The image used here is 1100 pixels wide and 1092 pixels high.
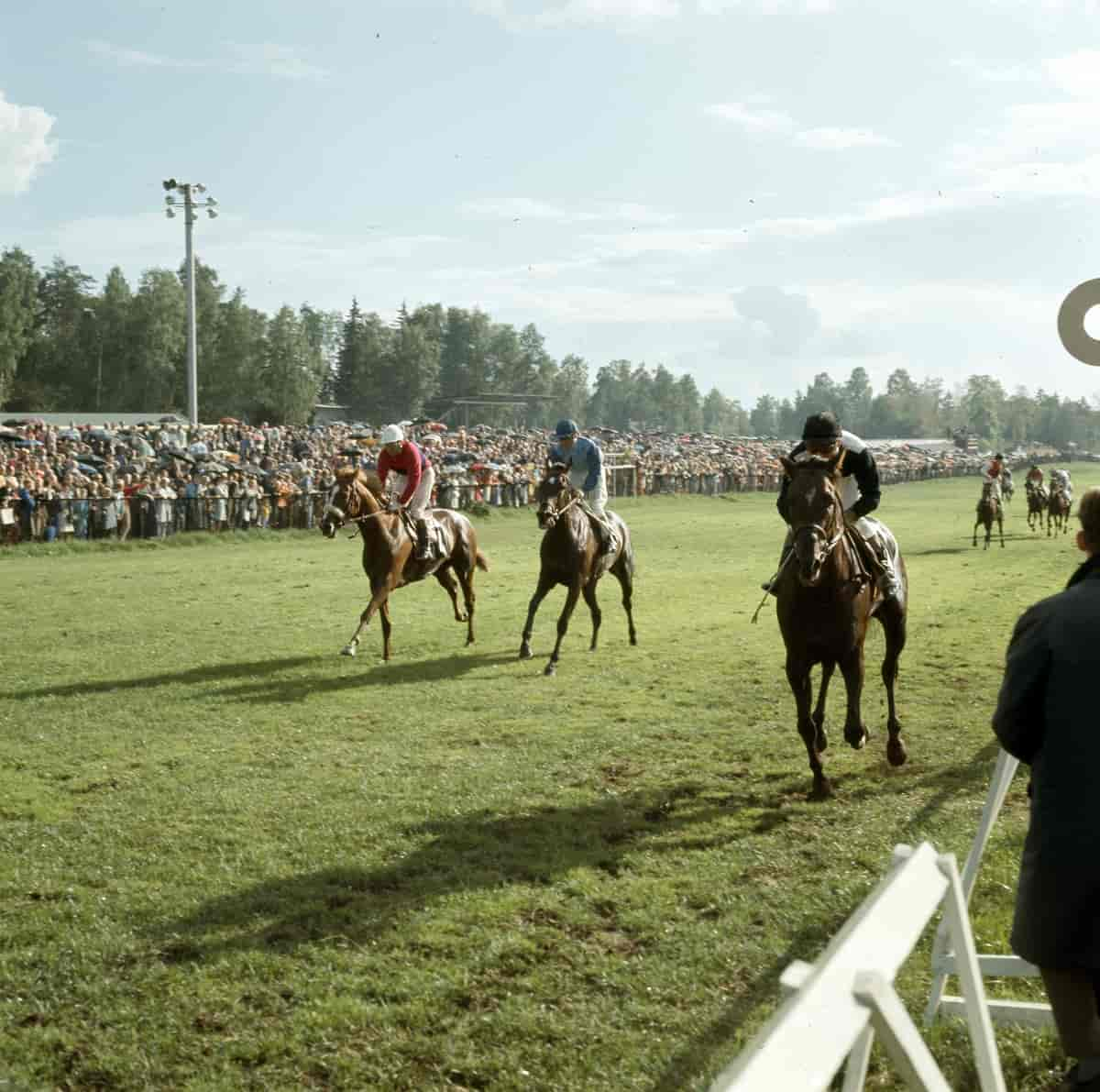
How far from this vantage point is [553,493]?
504 inches

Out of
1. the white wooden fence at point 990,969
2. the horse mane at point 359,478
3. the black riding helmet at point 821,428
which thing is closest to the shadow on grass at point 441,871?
the white wooden fence at point 990,969

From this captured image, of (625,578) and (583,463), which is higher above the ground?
(583,463)

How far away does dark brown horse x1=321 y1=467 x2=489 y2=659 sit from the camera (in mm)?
13445

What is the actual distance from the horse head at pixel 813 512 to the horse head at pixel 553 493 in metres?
5.08

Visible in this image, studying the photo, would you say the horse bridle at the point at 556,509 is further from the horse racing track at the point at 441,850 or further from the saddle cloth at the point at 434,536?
the saddle cloth at the point at 434,536

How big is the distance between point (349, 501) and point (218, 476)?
69.2ft

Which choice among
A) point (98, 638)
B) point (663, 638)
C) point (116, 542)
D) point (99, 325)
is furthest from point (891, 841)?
point (99, 325)

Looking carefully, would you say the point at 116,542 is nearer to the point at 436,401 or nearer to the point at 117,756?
the point at 117,756

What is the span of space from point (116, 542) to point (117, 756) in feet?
67.9

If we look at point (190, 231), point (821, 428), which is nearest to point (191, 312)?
point (190, 231)

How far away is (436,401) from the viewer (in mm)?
126750

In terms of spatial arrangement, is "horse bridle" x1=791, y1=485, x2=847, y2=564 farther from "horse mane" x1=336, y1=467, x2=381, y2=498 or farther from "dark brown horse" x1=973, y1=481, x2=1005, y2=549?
"dark brown horse" x1=973, y1=481, x2=1005, y2=549

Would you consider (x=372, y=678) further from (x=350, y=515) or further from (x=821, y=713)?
(x=821, y=713)

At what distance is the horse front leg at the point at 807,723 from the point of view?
7.77 metres
